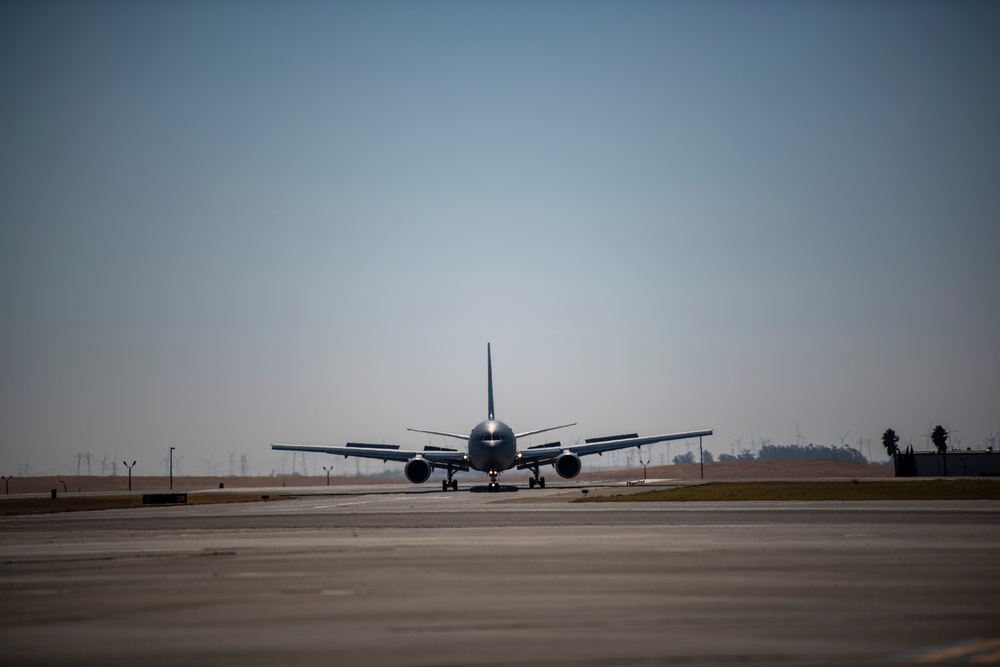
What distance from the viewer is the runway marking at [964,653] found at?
8.66 m

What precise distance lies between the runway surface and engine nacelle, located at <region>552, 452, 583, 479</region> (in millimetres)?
52601

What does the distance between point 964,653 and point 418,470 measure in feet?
233

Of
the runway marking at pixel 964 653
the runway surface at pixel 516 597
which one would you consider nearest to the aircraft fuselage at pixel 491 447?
the runway surface at pixel 516 597

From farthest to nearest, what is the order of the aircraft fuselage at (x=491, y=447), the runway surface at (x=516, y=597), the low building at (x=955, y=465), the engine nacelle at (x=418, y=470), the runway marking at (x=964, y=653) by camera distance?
1. the low building at (x=955, y=465)
2. the engine nacelle at (x=418, y=470)
3. the aircraft fuselage at (x=491, y=447)
4. the runway surface at (x=516, y=597)
5. the runway marking at (x=964, y=653)

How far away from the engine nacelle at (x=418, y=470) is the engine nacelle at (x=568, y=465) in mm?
10929

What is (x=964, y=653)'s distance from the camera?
29.3 feet

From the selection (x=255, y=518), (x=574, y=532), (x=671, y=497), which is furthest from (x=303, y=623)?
(x=671, y=497)

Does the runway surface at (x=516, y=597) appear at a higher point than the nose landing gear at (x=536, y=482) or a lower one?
higher

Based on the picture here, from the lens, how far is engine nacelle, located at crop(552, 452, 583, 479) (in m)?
78.6

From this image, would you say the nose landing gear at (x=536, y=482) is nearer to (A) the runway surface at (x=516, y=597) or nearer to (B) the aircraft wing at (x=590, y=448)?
(B) the aircraft wing at (x=590, y=448)

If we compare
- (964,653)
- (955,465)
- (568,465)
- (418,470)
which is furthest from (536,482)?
(964,653)

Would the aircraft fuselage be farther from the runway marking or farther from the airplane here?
the runway marking

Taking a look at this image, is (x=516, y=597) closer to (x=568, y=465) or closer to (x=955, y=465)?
(x=568, y=465)

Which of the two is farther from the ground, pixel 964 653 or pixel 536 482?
pixel 964 653
